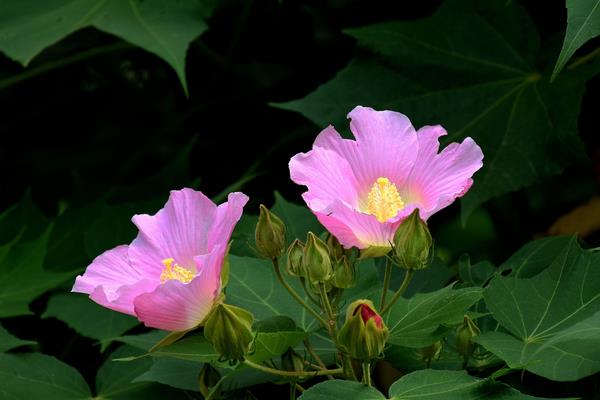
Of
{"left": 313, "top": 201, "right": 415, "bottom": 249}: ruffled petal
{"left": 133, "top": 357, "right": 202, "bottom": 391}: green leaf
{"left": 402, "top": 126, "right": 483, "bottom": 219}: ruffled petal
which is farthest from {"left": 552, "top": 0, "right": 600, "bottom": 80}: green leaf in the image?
{"left": 133, "top": 357, "right": 202, "bottom": 391}: green leaf

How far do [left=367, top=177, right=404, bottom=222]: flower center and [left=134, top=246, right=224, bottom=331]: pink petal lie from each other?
16 cm

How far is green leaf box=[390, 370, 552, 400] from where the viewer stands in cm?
88

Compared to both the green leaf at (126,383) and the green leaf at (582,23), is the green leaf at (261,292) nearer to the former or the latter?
the green leaf at (126,383)

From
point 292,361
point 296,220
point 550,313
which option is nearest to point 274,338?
point 292,361

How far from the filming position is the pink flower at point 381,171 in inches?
38.1

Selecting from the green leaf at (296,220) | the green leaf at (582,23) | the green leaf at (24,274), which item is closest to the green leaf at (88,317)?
the green leaf at (24,274)

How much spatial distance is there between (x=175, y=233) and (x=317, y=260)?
0.53ft

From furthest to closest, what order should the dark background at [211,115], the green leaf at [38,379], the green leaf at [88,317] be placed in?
the dark background at [211,115]
the green leaf at [88,317]
the green leaf at [38,379]

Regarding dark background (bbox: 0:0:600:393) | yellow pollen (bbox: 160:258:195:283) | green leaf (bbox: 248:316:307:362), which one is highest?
green leaf (bbox: 248:316:307:362)

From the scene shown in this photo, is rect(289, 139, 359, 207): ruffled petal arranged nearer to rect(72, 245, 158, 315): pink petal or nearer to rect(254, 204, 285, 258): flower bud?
rect(254, 204, 285, 258): flower bud

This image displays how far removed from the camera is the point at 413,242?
0.92 meters

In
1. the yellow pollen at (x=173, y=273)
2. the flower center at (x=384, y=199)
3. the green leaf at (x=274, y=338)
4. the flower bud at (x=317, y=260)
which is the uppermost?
the flower center at (x=384, y=199)

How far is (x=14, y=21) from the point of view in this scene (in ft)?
5.25

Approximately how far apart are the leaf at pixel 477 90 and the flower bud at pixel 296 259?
490mm
